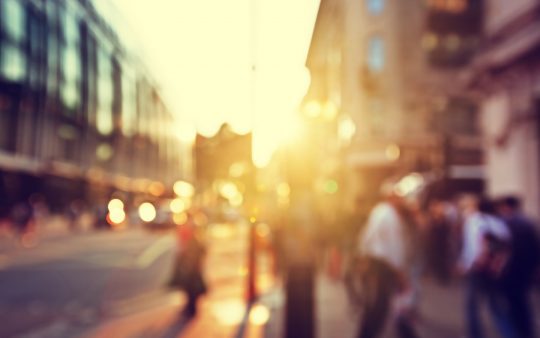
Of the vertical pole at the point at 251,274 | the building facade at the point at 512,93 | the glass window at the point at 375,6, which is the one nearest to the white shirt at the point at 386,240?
the vertical pole at the point at 251,274

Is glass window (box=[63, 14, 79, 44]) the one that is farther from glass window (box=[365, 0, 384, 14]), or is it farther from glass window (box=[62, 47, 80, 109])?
glass window (box=[365, 0, 384, 14])

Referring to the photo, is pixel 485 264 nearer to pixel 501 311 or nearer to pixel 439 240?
pixel 501 311

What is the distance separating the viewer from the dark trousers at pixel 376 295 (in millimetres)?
6047

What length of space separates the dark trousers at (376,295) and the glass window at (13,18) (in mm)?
33355

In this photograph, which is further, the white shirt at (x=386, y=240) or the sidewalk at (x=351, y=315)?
the sidewalk at (x=351, y=315)

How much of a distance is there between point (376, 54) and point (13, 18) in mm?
21542

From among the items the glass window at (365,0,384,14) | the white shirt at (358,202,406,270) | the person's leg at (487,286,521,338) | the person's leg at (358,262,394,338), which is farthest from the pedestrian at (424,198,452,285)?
the glass window at (365,0,384,14)

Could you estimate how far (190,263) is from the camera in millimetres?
10219

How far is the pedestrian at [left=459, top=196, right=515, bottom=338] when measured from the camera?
6.64 metres

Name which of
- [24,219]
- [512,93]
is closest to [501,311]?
[512,93]

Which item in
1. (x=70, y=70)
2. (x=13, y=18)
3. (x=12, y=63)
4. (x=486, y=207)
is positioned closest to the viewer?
(x=486, y=207)

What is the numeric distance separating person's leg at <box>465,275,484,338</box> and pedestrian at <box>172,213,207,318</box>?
4431 mm

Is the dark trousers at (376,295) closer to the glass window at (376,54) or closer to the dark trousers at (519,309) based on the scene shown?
the dark trousers at (519,309)

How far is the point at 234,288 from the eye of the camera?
1374cm
